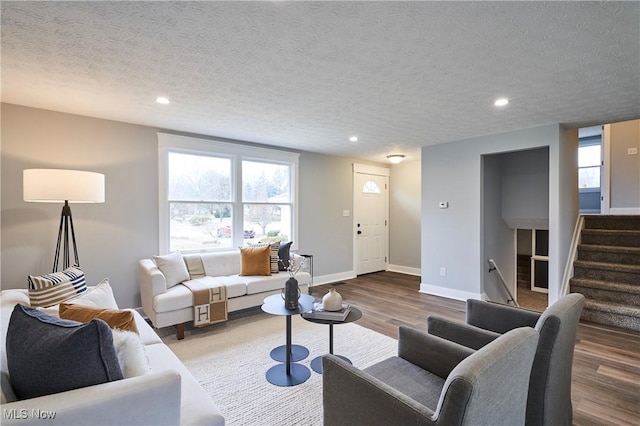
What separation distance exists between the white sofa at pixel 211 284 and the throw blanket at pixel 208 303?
54mm

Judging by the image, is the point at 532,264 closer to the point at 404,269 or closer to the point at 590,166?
the point at 404,269

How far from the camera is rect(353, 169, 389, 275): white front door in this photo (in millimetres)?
6142

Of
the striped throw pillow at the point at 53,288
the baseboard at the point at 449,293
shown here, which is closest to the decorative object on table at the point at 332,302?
the striped throw pillow at the point at 53,288

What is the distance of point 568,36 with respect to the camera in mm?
1820

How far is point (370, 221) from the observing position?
639 centimetres

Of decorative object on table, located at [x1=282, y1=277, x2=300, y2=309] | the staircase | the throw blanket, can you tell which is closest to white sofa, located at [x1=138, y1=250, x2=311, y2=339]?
the throw blanket

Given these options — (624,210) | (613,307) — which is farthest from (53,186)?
(624,210)

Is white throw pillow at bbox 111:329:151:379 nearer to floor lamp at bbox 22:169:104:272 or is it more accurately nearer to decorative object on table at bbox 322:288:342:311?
decorative object on table at bbox 322:288:342:311

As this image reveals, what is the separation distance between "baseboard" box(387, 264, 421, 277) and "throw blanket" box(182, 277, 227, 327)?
13.7 feet

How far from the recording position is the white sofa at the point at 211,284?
306cm

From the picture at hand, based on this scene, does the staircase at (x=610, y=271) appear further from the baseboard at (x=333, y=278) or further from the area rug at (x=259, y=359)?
the baseboard at (x=333, y=278)
